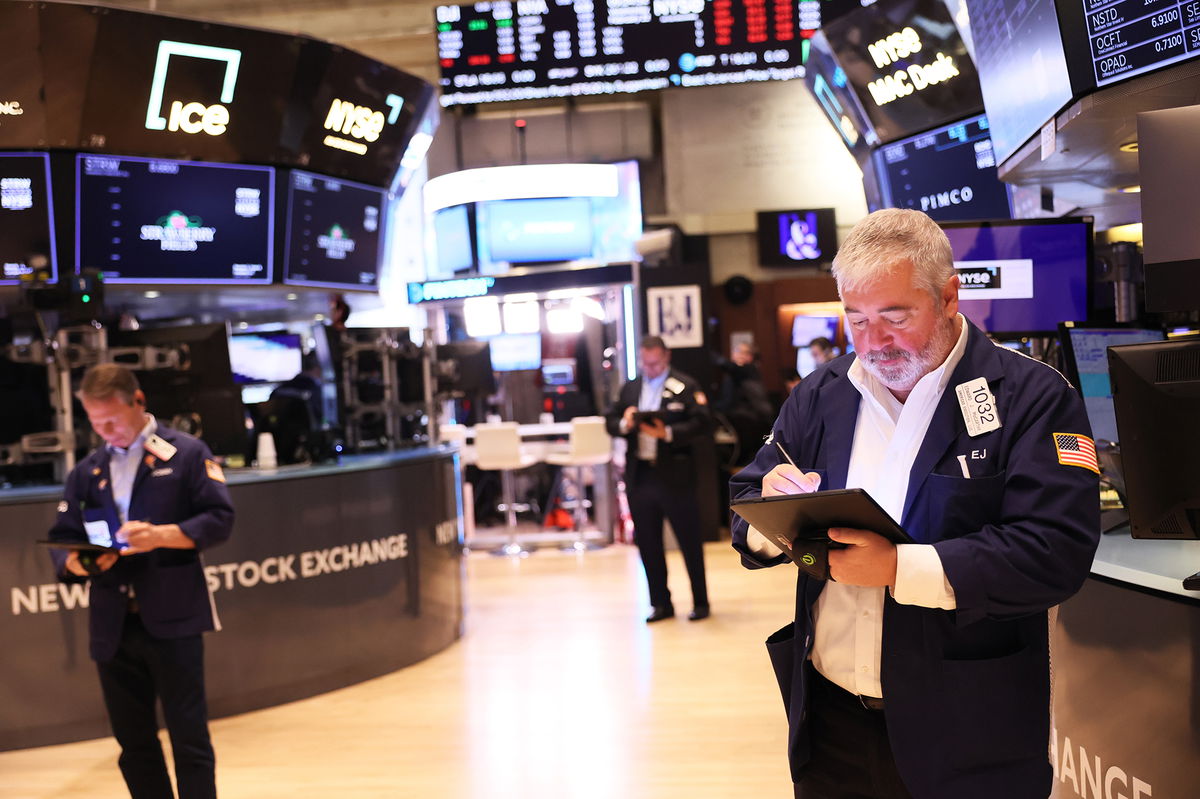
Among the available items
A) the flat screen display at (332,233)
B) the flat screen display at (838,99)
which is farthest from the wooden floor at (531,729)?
the flat screen display at (838,99)

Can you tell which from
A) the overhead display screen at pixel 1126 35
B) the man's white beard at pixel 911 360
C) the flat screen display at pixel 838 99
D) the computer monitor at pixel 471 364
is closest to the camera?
the man's white beard at pixel 911 360

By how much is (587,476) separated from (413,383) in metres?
4.22

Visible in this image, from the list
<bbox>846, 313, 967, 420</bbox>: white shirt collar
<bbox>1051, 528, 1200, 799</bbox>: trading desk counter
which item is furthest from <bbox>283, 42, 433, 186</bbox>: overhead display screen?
<bbox>846, 313, 967, 420</bbox>: white shirt collar

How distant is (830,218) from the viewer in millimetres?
12141

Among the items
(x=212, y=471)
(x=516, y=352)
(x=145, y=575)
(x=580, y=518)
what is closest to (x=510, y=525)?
(x=580, y=518)

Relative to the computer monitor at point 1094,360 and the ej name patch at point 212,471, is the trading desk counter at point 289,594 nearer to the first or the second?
the ej name patch at point 212,471

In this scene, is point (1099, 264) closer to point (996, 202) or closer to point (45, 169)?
point (996, 202)

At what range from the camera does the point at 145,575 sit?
3.22m

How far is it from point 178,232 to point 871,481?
17.6 ft

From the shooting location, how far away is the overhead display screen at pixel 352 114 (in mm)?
6371

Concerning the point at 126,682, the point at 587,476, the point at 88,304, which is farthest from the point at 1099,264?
the point at 587,476

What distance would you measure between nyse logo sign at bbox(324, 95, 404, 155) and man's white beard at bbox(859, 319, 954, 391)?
5.53m

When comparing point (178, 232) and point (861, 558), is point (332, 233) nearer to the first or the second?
point (178, 232)

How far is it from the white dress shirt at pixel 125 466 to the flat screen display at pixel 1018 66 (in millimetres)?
2917
